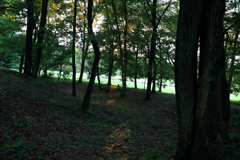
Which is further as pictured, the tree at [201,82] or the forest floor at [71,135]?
the forest floor at [71,135]

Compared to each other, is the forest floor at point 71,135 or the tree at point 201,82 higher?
the tree at point 201,82

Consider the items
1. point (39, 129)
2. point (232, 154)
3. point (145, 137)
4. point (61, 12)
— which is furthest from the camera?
point (61, 12)

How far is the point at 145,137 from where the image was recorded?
26.3 ft

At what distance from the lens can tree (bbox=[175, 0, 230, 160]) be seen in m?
3.59

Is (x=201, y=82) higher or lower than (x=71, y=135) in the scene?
higher

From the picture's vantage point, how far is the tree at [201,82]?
359 centimetres

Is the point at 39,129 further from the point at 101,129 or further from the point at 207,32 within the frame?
the point at 207,32

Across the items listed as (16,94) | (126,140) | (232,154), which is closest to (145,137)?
(126,140)

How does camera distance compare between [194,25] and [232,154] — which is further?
[232,154]

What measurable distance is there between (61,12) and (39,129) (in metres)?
9.97

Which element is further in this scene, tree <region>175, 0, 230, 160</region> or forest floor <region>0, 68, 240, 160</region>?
forest floor <region>0, 68, 240, 160</region>

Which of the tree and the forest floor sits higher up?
the tree

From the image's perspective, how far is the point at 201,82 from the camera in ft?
12.3

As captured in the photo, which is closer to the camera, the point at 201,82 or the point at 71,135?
the point at 201,82
